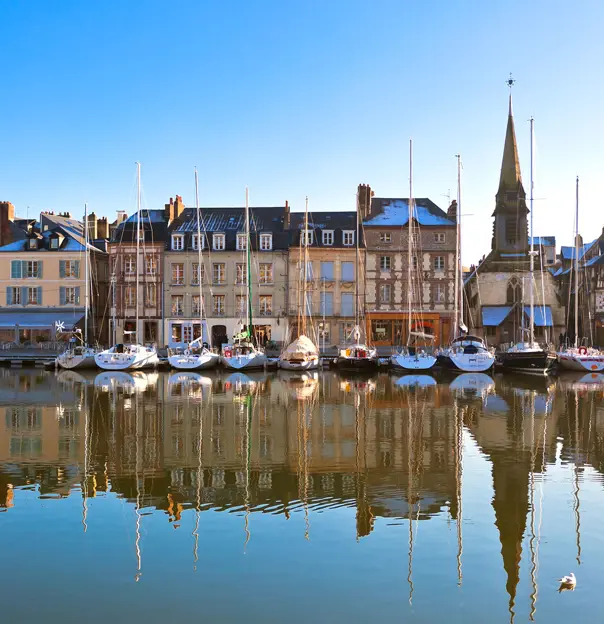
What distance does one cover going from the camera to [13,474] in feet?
52.4

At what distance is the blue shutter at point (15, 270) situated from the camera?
59.3m

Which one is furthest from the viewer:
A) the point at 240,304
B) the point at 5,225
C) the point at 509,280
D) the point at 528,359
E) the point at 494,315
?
the point at 5,225

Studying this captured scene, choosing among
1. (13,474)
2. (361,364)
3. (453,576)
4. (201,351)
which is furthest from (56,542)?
(201,351)

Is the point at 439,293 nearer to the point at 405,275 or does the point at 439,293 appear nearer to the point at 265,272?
the point at 405,275

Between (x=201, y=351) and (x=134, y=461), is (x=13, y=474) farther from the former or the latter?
(x=201, y=351)

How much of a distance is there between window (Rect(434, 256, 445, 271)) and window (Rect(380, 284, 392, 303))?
13.9 feet

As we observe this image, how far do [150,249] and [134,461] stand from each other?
44088 millimetres

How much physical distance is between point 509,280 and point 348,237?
14553 millimetres

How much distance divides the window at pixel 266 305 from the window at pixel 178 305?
22.3 feet

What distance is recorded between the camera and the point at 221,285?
194ft

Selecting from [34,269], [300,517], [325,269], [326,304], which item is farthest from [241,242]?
[300,517]

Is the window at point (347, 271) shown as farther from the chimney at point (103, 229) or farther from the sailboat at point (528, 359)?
the chimney at point (103, 229)

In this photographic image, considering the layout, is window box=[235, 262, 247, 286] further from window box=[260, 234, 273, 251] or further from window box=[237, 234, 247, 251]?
window box=[260, 234, 273, 251]

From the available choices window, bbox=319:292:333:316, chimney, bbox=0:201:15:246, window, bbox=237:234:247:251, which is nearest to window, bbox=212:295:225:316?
window, bbox=237:234:247:251
